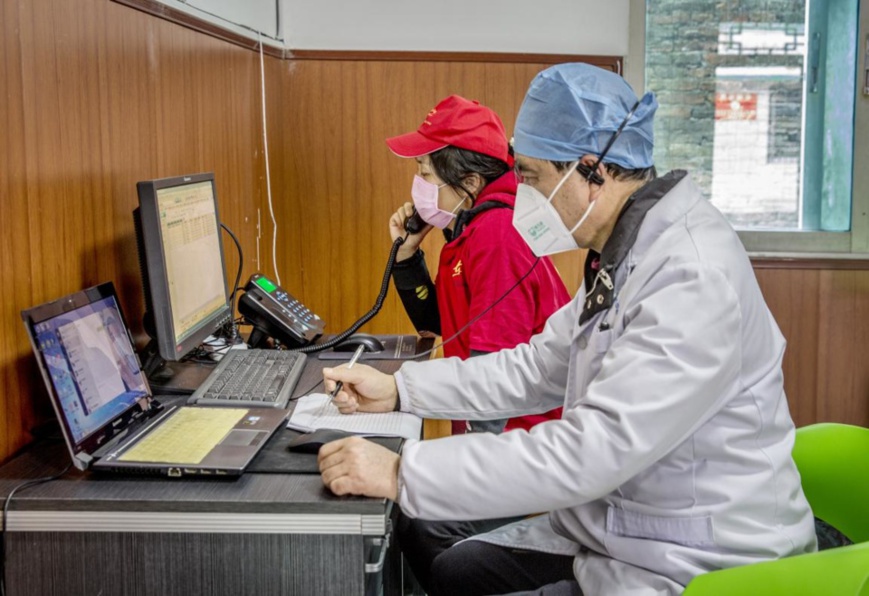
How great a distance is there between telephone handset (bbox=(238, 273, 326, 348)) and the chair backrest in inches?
48.4

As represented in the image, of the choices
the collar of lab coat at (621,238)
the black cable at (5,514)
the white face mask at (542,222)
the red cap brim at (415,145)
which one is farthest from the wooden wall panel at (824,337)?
the black cable at (5,514)

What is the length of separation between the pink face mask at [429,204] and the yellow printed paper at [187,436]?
36.5 inches

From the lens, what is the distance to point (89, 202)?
5.84ft

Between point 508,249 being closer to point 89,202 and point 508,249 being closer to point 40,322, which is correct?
point 89,202

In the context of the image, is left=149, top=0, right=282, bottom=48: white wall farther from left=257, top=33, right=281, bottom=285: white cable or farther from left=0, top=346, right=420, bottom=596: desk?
left=0, top=346, right=420, bottom=596: desk

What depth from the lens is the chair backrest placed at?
151cm

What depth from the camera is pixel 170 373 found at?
196cm

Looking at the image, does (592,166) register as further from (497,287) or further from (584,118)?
(497,287)

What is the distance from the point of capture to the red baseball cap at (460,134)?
231 centimetres

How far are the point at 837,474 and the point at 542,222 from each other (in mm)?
651

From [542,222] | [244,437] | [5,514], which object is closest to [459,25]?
[542,222]

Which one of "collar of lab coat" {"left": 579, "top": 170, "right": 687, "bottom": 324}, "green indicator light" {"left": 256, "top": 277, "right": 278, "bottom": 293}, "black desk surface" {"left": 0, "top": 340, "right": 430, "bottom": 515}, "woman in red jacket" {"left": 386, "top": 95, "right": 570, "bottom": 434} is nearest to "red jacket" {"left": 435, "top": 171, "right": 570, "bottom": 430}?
"woman in red jacket" {"left": 386, "top": 95, "right": 570, "bottom": 434}

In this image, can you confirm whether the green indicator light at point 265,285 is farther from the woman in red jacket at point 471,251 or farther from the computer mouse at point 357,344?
the woman in red jacket at point 471,251

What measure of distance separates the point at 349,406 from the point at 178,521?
491 millimetres
